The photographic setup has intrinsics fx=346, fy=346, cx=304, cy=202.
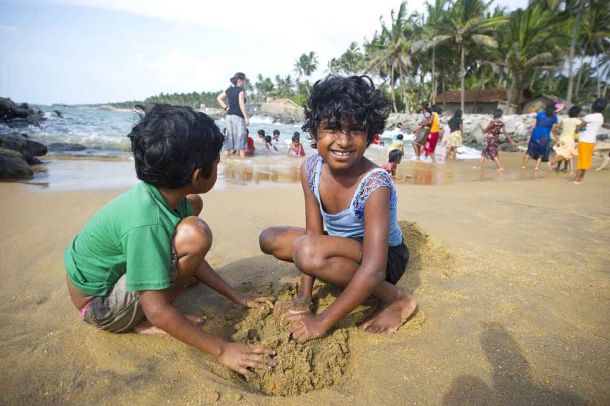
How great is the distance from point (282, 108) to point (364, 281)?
63.5 metres

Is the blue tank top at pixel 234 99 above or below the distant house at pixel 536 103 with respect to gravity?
below

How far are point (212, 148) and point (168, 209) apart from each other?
0.34 metres

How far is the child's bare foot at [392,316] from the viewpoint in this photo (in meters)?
1.76

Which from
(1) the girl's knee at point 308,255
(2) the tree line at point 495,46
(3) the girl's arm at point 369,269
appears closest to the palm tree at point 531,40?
(2) the tree line at point 495,46

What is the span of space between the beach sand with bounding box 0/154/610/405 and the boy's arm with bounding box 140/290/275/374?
69 mm

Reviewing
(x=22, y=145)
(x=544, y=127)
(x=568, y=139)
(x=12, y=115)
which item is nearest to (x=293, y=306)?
(x=22, y=145)

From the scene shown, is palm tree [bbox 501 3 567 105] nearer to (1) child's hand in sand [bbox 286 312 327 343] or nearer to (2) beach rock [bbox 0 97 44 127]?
(1) child's hand in sand [bbox 286 312 327 343]

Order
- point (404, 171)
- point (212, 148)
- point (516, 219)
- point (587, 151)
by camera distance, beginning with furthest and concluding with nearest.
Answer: point (404, 171), point (587, 151), point (516, 219), point (212, 148)

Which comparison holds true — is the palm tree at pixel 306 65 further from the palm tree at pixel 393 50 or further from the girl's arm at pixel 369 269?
the girl's arm at pixel 369 269

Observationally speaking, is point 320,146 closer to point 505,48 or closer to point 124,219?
point 124,219

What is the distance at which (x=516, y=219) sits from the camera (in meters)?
3.59

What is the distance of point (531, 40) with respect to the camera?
23484 mm

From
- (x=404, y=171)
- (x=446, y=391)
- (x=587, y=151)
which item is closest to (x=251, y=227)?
(x=446, y=391)

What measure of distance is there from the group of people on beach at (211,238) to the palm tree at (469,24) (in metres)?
24.3
